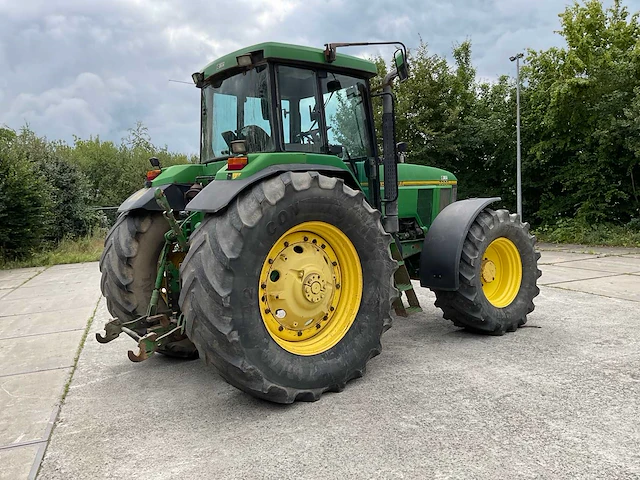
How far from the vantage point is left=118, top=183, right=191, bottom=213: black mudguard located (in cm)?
407

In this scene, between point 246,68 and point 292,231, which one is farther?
point 246,68

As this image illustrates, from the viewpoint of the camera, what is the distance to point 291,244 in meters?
3.44

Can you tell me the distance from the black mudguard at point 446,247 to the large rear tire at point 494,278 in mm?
111

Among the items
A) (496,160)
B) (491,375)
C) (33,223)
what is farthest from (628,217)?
(33,223)

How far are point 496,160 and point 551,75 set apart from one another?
9.86 feet

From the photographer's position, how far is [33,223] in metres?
13.7

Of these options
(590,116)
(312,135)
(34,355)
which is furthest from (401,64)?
(590,116)

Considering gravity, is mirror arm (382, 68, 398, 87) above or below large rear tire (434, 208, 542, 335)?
above

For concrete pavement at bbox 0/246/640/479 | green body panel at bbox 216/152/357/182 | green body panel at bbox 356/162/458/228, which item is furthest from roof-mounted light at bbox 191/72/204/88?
concrete pavement at bbox 0/246/640/479

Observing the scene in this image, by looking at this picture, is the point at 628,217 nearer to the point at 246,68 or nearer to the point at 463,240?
the point at 463,240

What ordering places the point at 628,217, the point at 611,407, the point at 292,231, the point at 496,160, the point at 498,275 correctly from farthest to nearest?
the point at 496,160 → the point at 628,217 → the point at 498,275 → the point at 292,231 → the point at 611,407

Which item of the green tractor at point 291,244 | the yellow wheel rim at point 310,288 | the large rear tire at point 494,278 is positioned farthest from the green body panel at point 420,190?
the yellow wheel rim at point 310,288

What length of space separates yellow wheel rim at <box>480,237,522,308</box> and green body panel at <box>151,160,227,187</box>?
8.60 feet

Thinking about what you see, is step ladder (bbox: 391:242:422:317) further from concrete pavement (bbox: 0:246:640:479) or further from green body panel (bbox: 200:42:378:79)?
green body panel (bbox: 200:42:378:79)
